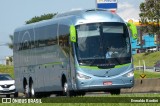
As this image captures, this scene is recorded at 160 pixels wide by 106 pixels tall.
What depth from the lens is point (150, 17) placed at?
86.8 meters

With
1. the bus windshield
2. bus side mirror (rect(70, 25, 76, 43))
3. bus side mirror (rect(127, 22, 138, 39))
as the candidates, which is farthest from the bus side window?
bus side mirror (rect(127, 22, 138, 39))

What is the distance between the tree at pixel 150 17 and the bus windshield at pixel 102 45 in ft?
187

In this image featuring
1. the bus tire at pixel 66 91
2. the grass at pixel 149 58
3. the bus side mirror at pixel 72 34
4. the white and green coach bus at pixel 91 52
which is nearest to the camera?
the bus side mirror at pixel 72 34

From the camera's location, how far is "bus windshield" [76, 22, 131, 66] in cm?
2858

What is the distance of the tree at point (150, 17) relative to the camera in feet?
285

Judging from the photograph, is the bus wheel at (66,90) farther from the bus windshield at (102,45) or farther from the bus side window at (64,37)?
the bus windshield at (102,45)

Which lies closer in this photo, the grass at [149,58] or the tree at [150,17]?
the tree at [150,17]

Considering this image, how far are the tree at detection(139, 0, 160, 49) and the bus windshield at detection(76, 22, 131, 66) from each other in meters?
57.0

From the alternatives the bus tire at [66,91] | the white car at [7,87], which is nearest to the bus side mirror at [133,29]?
the bus tire at [66,91]

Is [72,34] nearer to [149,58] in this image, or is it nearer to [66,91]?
[66,91]

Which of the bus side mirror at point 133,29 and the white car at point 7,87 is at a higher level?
the bus side mirror at point 133,29

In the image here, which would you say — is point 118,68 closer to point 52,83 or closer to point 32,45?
point 52,83

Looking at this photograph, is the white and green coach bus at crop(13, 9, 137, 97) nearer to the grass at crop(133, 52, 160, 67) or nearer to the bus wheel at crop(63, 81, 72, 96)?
the bus wheel at crop(63, 81, 72, 96)

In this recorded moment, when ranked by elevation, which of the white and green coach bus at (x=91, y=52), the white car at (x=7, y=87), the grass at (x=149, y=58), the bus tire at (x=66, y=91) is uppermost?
the white and green coach bus at (x=91, y=52)
